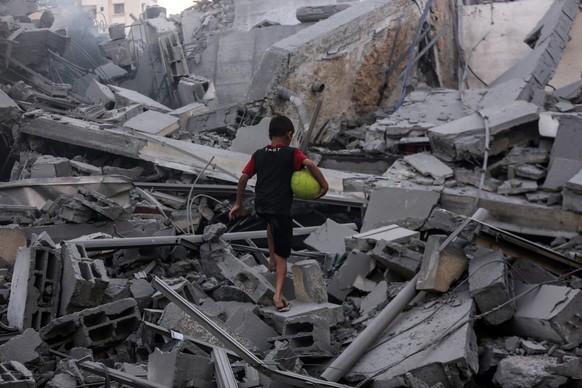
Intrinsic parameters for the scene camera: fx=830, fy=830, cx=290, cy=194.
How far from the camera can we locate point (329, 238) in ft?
26.8

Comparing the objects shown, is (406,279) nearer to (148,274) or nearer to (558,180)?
(148,274)

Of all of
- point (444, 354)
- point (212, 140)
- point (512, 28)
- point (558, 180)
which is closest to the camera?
point (444, 354)

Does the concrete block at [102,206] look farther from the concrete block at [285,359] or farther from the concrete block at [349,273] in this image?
the concrete block at [285,359]

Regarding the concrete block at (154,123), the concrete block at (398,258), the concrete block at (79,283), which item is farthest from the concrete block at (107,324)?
the concrete block at (154,123)

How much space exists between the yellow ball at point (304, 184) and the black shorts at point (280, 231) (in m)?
0.24

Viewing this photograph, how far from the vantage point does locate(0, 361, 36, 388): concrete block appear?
14.0 ft

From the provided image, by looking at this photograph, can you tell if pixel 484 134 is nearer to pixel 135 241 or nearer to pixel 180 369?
pixel 135 241

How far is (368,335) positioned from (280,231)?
3.59 ft

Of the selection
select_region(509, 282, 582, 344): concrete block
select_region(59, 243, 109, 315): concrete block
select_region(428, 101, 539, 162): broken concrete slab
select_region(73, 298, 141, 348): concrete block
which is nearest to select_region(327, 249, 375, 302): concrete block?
select_region(509, 282, 582, 344): concrete block

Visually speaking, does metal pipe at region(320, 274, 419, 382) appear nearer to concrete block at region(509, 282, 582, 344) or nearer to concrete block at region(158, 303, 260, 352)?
concrete block at region(158, 303, 260, 352)

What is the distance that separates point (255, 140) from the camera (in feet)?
34.8

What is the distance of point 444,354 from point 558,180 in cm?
409

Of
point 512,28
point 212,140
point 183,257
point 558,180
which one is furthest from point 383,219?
point 512,28

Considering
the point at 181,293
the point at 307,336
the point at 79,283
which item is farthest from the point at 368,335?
the point at 79,283
